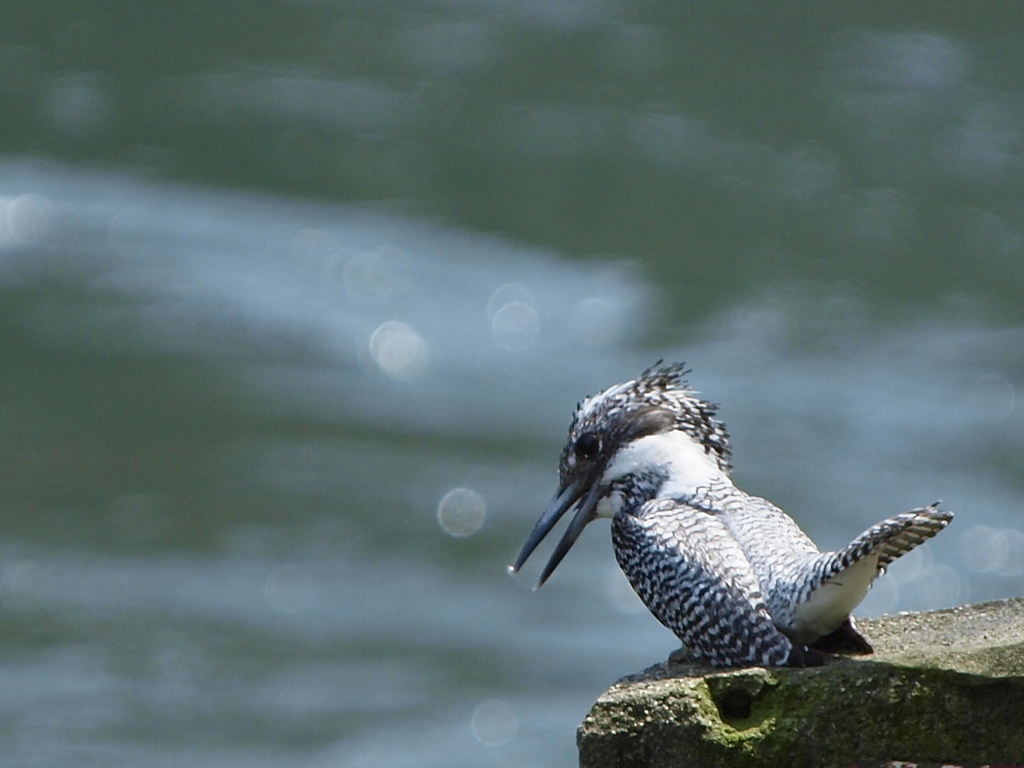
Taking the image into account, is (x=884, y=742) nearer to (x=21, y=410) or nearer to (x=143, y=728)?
(x=143, y=728)

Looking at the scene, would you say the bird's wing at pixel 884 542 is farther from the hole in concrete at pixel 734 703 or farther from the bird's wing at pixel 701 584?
the hole in concrete at pixel 734 703

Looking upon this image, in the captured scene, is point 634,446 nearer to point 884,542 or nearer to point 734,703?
point 884,542

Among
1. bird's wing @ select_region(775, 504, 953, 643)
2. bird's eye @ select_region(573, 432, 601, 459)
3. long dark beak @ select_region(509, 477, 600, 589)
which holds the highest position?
bird's eye @ select_region(573, 432, 601, 459)

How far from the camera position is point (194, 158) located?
34250 mm

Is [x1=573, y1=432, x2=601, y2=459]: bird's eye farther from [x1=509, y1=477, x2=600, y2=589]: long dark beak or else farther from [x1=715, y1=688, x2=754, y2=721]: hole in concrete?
[x1=715, y1=688, x2=754, y2=721]: hole in concrete

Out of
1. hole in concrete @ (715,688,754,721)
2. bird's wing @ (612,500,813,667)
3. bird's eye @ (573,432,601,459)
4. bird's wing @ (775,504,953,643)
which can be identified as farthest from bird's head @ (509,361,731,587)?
hole in concrete @ (715,688,754,721)

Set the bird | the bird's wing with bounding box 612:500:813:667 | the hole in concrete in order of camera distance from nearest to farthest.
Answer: the hole in concrete → the bird → the bird's wing with bounding box 612:500:813:667

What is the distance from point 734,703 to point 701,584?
2.89 feet

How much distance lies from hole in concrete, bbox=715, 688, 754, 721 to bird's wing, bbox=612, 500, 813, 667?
425mm

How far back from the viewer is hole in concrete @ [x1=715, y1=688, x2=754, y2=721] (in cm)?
458

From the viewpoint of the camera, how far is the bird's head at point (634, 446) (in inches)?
242

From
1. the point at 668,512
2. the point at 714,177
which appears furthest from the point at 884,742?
the point at 714,177

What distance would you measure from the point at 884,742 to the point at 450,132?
96.6ft

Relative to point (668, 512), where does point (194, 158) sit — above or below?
above
